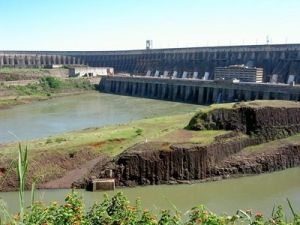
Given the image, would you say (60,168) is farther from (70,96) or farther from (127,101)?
(70,96)

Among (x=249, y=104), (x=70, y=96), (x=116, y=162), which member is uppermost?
(x=249, y=104)

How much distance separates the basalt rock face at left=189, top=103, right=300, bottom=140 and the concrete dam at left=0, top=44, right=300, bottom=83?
4516 cm

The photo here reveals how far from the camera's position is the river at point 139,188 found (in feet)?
73.8

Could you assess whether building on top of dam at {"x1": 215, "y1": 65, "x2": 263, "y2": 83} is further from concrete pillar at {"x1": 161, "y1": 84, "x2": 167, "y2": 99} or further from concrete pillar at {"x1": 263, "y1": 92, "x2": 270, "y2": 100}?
concrete pillar at {"x1": 263, "y1": 92, "x2": 270, "y2": 100}

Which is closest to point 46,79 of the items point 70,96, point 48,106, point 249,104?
point 70,96

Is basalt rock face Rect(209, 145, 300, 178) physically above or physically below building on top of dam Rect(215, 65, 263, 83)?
below

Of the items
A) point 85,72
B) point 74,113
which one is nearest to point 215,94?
point 74,113

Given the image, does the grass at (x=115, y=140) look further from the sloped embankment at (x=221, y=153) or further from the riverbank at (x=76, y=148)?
the sloped embankment at (x=221, y=153)

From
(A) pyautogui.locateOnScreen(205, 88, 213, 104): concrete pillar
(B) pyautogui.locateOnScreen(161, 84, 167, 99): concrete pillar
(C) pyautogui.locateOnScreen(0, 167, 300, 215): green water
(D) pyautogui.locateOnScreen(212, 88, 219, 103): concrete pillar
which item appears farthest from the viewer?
(B) pyautogui.locateOnScreen(161, 84, 167, 99): concrete pillar

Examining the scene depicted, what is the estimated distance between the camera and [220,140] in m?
28.2

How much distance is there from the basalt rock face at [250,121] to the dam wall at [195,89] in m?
23.0

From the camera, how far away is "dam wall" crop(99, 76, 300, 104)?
188 feet

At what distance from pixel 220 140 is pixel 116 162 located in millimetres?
6746

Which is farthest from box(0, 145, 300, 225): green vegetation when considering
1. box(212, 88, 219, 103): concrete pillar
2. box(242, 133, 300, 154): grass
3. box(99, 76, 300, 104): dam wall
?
box(212, 88, 219, 103): concrete pillar
